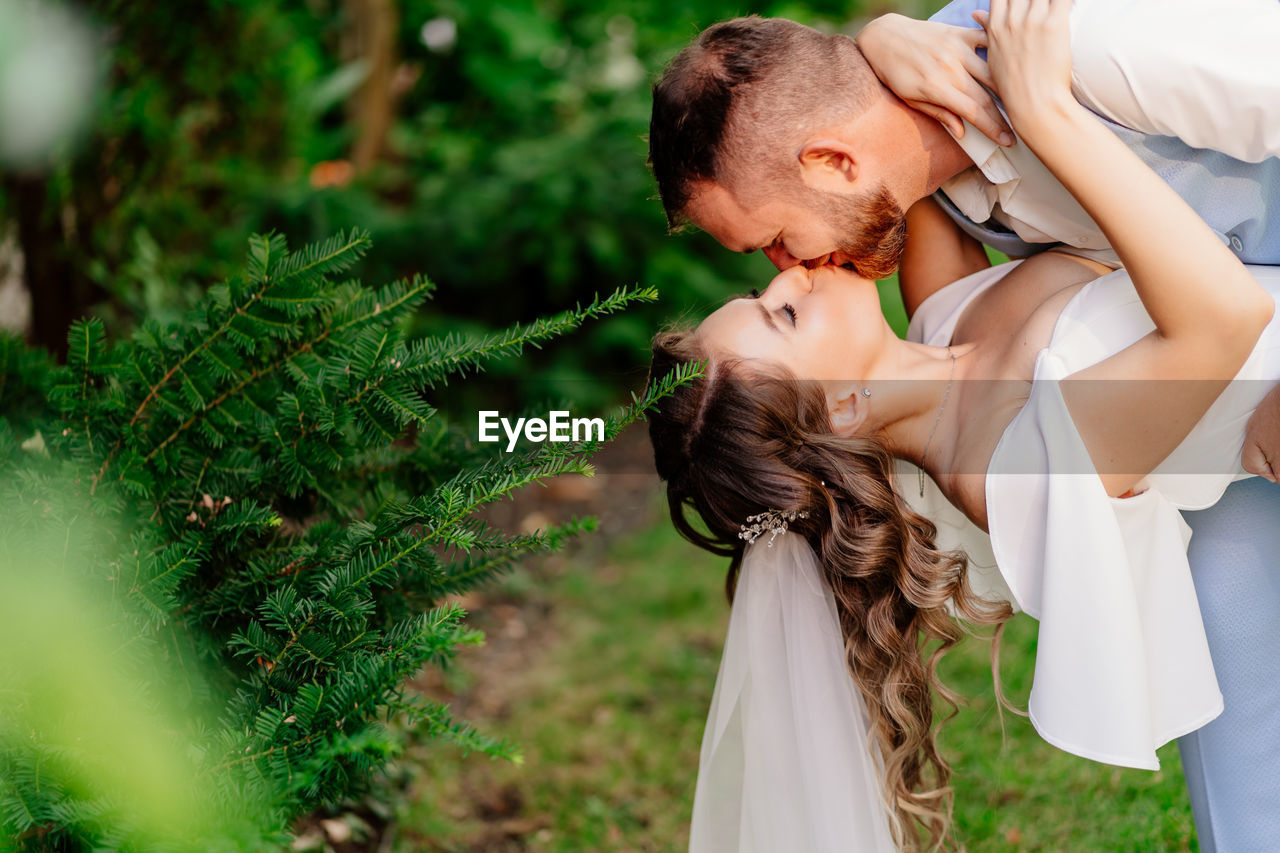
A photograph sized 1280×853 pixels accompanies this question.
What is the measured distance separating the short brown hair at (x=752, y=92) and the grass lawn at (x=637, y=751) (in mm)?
1500

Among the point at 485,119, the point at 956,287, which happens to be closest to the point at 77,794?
the point at 956,287

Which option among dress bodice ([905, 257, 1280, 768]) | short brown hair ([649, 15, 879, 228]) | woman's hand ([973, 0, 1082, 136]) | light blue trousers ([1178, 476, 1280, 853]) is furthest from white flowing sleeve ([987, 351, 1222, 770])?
short brown hair ([649, 15, 879, 228])

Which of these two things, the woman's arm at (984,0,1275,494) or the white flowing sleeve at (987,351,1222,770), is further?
the white flowing sleeve at (987,351,1222,770)

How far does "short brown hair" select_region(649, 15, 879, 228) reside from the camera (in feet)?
6.98

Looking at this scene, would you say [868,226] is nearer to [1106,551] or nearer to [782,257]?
[782,257]

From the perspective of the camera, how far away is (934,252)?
255cm

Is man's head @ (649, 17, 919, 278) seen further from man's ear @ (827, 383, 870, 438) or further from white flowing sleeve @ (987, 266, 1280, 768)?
white flowing sleeve @ (987, 266, 1280, 768)

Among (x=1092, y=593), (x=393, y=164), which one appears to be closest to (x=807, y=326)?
(x=1092, y=593)

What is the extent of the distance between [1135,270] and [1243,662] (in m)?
0.94

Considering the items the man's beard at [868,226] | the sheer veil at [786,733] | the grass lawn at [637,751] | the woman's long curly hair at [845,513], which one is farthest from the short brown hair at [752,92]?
the grass lawn at [637,751]

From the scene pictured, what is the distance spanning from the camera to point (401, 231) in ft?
18.1

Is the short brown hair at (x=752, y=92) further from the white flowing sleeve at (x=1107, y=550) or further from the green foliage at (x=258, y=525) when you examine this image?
the white flowing sleeve at (x=1107, y=550)

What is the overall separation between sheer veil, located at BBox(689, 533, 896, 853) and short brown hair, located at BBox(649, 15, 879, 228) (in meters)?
0.83

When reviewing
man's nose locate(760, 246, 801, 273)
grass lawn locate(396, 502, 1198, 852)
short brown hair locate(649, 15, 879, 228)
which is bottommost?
grass lawn locate(396, 502, 1198, 852)
